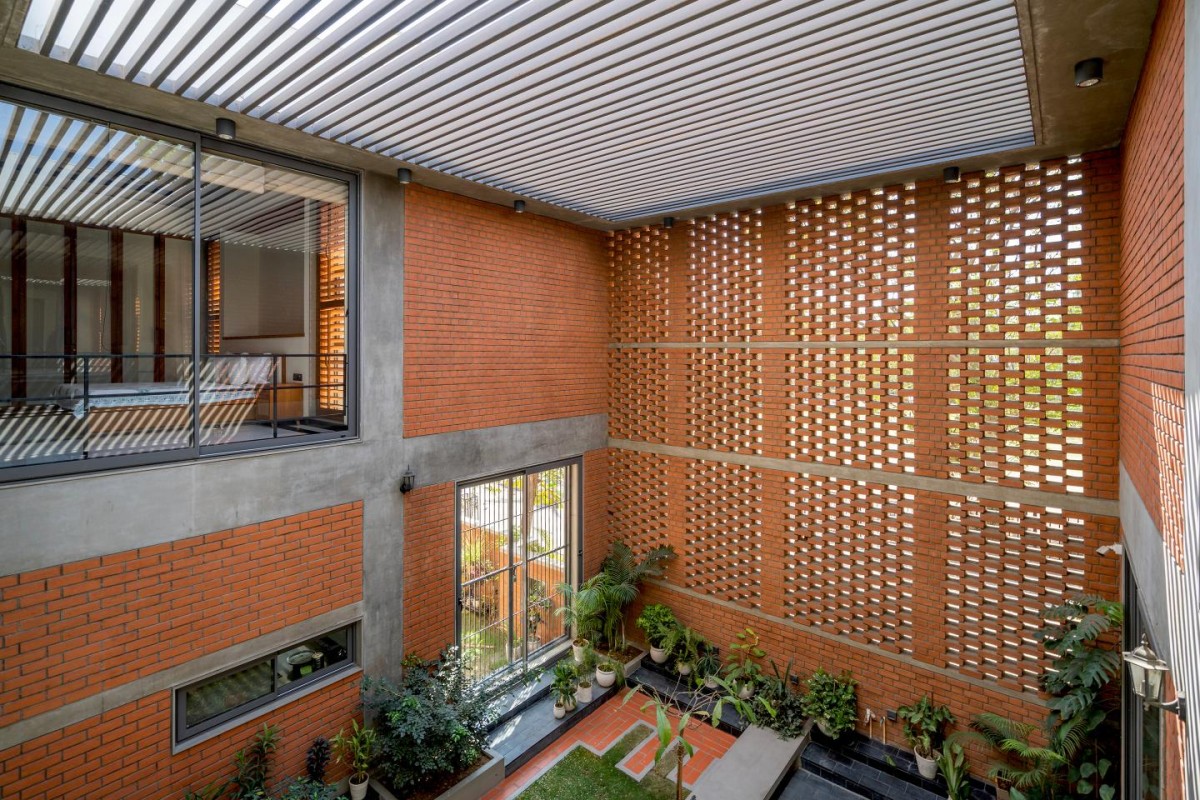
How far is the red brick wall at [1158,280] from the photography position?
2.30 meters

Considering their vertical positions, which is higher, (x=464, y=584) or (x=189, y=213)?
(x=189, y=213)

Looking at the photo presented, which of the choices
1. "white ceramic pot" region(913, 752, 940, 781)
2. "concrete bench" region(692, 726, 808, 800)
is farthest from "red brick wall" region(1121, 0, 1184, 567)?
"concrete bench" region(692, 726, 808, 800)

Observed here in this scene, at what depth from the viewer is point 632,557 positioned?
7742 millimetres

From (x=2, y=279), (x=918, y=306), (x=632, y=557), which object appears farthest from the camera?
(x=632, y=557)

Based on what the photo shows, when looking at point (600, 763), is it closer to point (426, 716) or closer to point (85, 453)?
point (426, 716)

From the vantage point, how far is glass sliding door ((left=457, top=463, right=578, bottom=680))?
636 centimetres

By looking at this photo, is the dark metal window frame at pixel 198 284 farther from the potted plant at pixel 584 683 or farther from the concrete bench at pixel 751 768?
the concrete bench at pixel 751 768

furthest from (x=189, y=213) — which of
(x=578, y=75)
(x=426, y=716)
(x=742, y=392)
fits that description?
(x=742, y=392)

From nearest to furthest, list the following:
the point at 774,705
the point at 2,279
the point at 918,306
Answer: the point at 2,279 < the point at 918,306 < the point at 774,705

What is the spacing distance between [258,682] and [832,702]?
5.39 meters

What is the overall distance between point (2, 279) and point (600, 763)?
22.9 ft

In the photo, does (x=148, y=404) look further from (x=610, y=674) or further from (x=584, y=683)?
(x=610, y=674)

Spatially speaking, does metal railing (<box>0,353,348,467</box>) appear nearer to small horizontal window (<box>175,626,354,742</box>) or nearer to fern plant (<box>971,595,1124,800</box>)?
small horizontal window (<box>175,626,354,742</box>)

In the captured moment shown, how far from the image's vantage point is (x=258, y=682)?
15.1 feet
